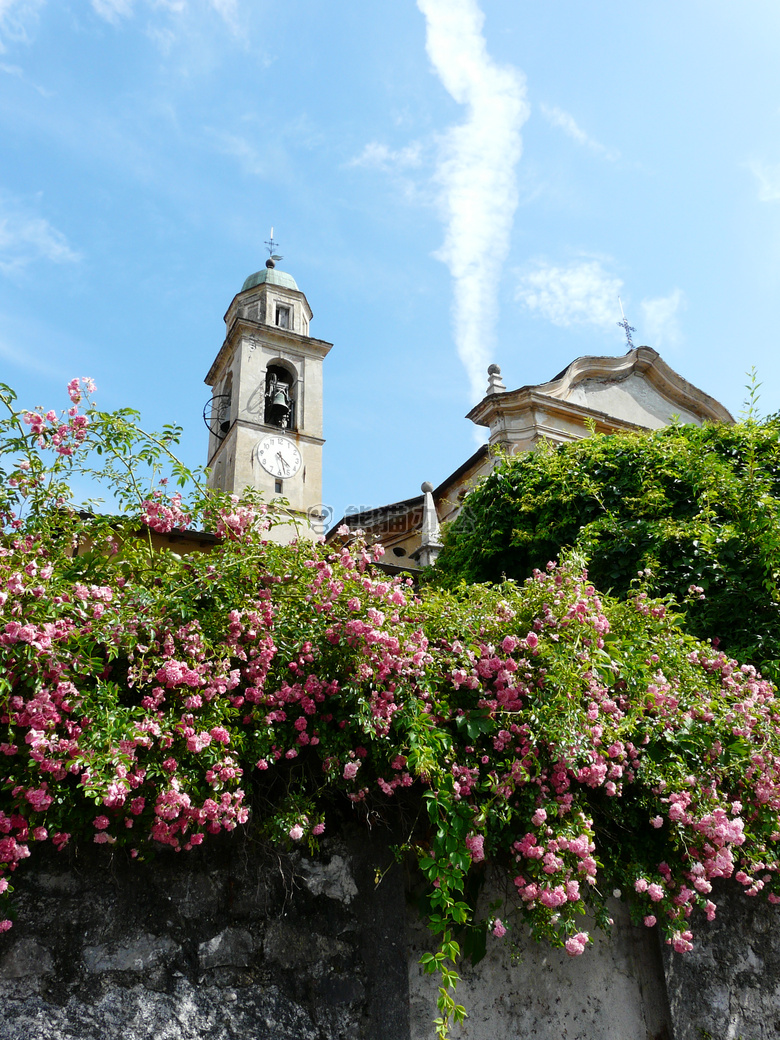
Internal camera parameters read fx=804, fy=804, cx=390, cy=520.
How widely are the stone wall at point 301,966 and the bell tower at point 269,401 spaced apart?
17.6 meters

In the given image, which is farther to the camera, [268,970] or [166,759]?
[268,970]

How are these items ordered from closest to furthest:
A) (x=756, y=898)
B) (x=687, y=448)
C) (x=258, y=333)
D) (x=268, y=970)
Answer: (x=268, y=970) → (x=756, y=898) → (x=687, y=448) → (x=258, y=333)

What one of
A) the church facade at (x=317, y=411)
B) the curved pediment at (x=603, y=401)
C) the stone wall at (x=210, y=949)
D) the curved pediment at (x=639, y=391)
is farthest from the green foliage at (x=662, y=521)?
the curved pediment at (x=639, y=391)

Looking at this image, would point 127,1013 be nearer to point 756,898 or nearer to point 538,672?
point 538,672

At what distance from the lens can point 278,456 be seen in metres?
22.7

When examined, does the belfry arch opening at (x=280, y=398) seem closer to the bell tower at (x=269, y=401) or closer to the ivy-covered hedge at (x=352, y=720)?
the bell tower at (x=269, y=401)

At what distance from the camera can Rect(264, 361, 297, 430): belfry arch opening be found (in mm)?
23508

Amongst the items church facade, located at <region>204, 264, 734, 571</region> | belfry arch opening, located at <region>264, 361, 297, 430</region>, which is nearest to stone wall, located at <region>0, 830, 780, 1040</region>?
church facade, located at <region>204, 264, 734, 571</region>

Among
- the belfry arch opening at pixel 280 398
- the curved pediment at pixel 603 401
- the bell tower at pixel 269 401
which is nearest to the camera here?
the curved pediment at pixel 603 401

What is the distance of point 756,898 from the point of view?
462cm

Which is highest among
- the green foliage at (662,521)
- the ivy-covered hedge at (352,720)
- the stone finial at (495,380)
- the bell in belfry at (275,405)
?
→ the bell in belfry at (275,405)

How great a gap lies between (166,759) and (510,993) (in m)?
2.21

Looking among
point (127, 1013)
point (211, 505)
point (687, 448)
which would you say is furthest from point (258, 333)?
point (127, 1013)

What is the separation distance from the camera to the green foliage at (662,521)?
645 cm
